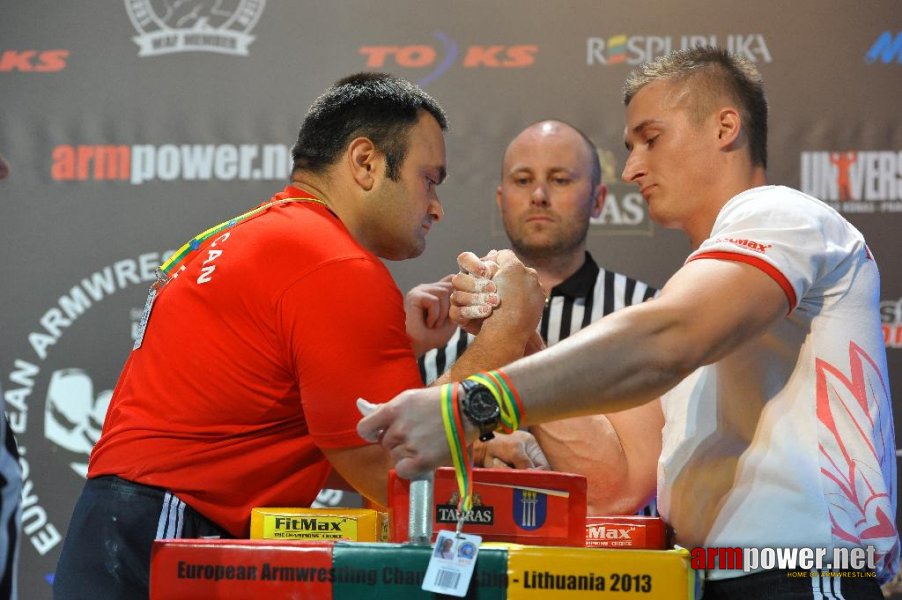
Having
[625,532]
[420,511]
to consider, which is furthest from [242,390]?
[625,532]

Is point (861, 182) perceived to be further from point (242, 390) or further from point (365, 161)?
point (242, 390)

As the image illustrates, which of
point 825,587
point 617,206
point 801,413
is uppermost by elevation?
point 617,206

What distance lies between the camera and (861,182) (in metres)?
3.54

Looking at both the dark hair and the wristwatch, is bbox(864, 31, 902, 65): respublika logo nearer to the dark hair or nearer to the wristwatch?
the dark hair

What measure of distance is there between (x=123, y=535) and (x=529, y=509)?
2.52 ft

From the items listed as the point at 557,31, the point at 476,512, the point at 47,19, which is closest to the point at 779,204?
the point at 476,512

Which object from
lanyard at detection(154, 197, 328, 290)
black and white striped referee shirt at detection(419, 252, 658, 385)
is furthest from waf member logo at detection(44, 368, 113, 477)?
lanyard at detection(154, 197, 328, 290)

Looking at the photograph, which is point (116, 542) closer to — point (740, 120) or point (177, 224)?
point (740, 120)

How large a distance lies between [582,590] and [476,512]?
0.18 meters

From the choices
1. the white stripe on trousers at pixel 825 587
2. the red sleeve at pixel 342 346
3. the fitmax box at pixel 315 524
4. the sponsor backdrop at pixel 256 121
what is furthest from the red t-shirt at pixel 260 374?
the sponsor backdrop at pixel 256 121

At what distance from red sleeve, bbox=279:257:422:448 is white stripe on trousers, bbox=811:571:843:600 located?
2.27ft

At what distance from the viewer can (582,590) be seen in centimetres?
122

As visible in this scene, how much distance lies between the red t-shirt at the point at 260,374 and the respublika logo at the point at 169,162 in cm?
186

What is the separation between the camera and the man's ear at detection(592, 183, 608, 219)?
141 inches
